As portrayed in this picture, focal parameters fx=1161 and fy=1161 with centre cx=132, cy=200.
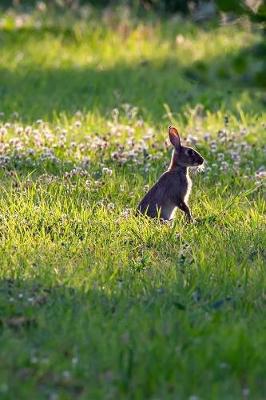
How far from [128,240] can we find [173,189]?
1047mm

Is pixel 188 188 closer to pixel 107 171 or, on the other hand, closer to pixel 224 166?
pixel 107 171

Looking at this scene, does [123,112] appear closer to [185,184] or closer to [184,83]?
[184,83]

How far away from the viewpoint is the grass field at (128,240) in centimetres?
574

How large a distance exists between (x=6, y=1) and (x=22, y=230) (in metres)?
13.2

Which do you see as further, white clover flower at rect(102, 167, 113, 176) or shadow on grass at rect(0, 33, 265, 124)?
shadow on grass at rect(0, 33, 265, 124)

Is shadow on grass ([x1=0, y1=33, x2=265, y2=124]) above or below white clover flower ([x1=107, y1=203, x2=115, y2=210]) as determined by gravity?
below

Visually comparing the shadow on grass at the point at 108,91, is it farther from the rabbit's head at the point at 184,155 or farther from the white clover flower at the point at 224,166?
the rabbit's head at the point at 184,155

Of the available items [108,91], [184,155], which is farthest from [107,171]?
[108,91]

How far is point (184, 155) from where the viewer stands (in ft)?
31.5

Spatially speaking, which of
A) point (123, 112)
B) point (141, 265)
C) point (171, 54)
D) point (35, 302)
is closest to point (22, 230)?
point (141, 265)

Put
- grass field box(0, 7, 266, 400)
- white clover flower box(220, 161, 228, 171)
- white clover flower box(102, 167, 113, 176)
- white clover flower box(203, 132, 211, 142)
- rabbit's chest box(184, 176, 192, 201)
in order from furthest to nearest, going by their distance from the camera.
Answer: white clover flower box(203, 132, 211, 142) → white clover flower box(220, 161, 228, 171) → white clover flower box(102, 167, 113, 176) → rabbit's chest box(184, 176, 192, 201) → grass field box(0, 7, 266, 400)

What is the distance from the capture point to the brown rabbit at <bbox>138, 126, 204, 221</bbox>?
895 centimetres

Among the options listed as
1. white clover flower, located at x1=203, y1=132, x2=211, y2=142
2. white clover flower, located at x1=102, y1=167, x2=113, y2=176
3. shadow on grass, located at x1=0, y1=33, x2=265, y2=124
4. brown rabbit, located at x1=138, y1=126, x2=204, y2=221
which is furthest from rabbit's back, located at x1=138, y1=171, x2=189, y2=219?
shadow on grass, located at x1=0, y1=33, x2=265, y2=124

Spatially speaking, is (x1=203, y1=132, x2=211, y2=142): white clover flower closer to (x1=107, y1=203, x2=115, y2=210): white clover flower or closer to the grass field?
the grass field
